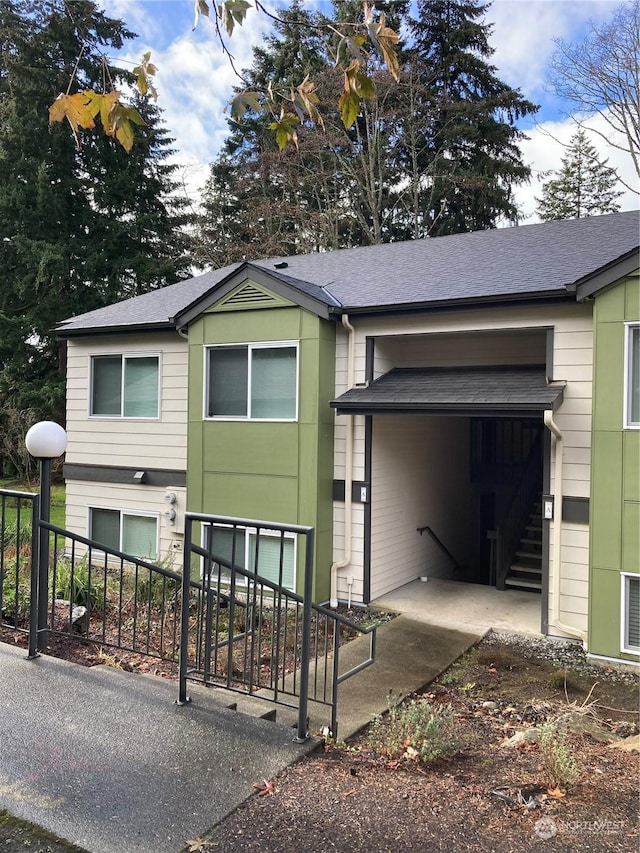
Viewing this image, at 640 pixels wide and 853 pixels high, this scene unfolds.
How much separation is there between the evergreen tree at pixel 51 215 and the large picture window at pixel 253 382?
13095 millimetres

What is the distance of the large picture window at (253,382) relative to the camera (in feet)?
27.9

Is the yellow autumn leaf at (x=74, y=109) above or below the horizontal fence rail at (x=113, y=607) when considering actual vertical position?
above

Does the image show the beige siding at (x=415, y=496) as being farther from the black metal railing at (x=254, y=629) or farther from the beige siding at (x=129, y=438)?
the beige siding at (x=129, y=438)

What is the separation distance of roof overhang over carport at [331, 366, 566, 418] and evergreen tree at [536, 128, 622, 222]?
63.9 ft

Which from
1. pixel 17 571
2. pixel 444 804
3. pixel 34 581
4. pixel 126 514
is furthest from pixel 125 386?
pixel 444 804

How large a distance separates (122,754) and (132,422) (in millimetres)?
7619

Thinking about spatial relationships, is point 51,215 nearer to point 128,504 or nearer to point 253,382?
point 128,504

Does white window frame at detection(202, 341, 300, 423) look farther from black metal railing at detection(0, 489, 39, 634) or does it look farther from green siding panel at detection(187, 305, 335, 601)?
black metal railing at detection(0, 489, 39, 634)

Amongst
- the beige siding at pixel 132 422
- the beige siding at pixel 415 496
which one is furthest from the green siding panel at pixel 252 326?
the beige siding at pixel 415 496

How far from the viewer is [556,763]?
311cm

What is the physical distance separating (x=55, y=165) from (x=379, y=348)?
19274 mm

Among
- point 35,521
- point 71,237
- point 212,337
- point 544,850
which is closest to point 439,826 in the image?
point 544,850

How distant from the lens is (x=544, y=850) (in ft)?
8.30

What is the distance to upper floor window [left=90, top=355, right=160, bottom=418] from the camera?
33.2ft
